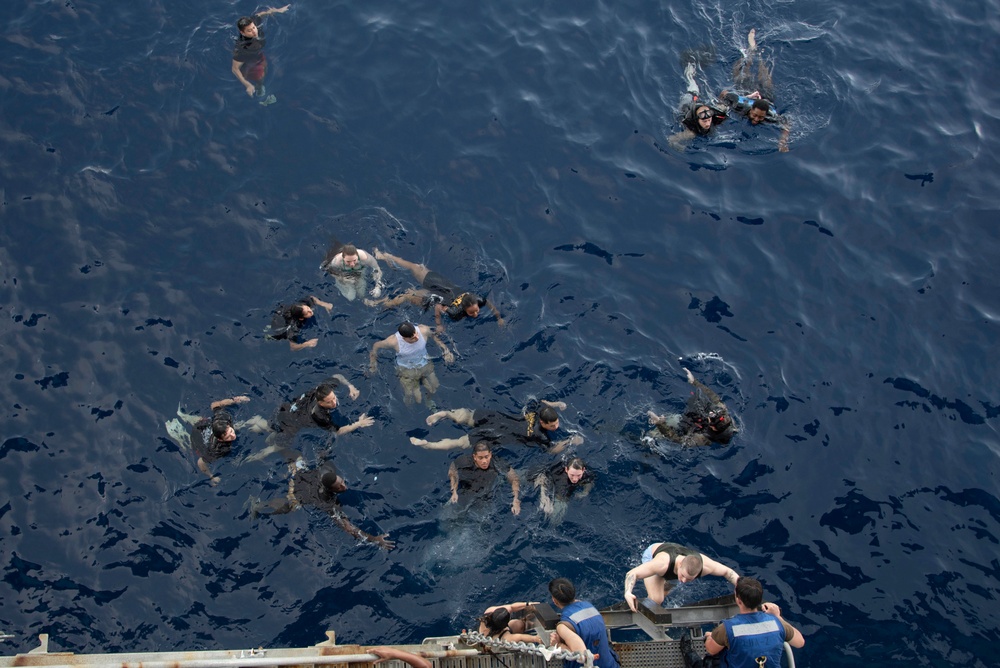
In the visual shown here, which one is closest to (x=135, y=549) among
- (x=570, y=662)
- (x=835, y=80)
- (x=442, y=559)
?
(x=442, y=559)

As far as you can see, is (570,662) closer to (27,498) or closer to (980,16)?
(27,498)

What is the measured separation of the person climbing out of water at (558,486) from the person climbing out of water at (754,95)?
9.37 meters

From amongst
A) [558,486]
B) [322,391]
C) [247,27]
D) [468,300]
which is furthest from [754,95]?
[322,391]

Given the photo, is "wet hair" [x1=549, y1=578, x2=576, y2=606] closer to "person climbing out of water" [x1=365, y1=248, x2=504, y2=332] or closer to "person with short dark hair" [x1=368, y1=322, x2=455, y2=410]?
"person with short dark hair" [x1=368, y1=322, x2=455, y2=410]

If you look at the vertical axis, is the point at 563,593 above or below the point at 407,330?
above

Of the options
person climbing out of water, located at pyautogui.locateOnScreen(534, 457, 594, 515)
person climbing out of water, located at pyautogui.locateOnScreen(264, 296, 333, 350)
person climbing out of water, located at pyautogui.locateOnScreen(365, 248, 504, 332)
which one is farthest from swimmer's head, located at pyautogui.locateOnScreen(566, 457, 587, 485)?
person climbing out of water, located at pyautogui.locateOnScreen(264, 296, 333, 350)

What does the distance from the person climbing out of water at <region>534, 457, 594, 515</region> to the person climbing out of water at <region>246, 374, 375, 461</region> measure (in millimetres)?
3313

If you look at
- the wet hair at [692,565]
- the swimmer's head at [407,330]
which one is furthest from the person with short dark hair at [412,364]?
the wet hair at [692,565]

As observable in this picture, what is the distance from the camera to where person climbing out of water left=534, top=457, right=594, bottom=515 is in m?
13.9

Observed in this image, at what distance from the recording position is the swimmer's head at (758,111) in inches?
706

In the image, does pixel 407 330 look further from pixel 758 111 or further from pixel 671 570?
pixel 758 111

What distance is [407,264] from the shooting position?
641 inches

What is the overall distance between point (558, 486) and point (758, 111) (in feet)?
32.4

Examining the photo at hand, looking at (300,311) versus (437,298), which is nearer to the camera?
(300,311)
